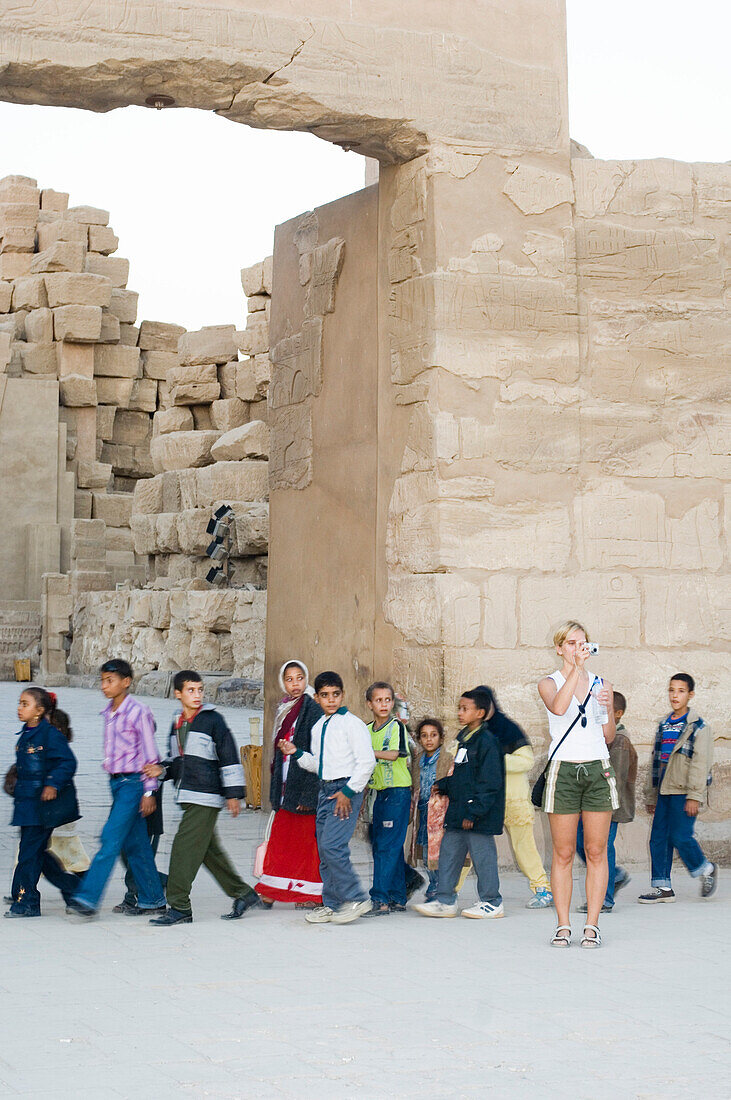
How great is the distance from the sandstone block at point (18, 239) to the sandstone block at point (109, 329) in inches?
112

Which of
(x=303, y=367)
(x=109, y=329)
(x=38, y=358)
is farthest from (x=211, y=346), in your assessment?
(x=303, y=367)

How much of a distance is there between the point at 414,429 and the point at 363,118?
175 centimetres

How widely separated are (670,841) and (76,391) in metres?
26.7

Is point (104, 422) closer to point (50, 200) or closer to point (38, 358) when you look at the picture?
point (38, 358)

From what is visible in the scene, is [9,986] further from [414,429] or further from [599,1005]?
[414,429]

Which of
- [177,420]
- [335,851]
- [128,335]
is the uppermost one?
[128,335]

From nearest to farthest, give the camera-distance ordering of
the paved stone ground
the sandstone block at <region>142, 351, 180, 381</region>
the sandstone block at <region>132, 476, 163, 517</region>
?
the paved stone ground
the sandstone block at <region>132, 476, 163, 517</region>
the sandstone block at <region>142, 351, 180, 381</region>

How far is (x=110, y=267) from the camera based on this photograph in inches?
1380

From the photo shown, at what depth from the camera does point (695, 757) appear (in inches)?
275

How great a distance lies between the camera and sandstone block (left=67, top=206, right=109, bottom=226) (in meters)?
34.8

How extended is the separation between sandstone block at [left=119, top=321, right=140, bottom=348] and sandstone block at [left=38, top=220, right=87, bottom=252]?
2.19m

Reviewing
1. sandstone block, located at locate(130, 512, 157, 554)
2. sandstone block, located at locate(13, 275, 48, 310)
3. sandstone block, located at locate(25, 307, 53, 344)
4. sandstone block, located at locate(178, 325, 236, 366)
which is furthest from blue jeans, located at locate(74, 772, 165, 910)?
sandstone block, located at locate(13, 275, 48, 310)

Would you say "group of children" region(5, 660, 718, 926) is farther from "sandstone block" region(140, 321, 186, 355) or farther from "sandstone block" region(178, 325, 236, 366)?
"sandstone block" region(140, 321, 186, 355)

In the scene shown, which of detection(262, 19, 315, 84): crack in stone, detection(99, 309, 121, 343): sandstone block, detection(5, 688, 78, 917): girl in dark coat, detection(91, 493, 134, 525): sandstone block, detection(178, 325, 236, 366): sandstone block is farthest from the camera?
detection(99, 309, 121, 343): sandstone block
